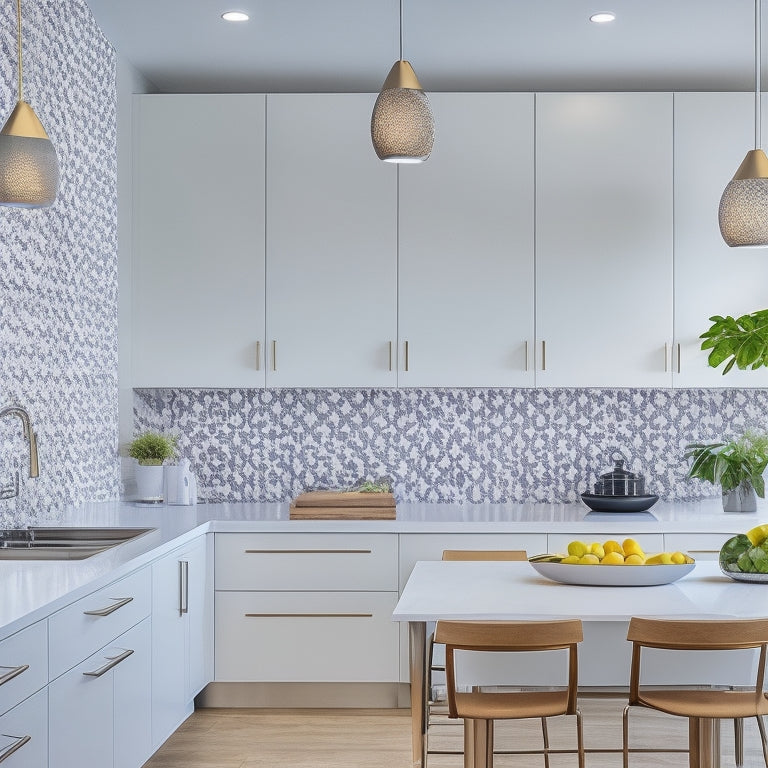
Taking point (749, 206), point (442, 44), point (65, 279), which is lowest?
point (65, 279)

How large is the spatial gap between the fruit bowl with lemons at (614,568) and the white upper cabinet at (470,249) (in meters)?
1.69

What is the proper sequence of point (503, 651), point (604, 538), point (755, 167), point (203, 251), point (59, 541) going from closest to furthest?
point (503, 651)
point (755, 167)
point (59, 541)
point (604, 538)
point (203, 251)

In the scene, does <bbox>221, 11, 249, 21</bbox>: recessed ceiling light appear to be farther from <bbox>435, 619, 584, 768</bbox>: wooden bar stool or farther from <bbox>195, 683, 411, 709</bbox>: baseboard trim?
<bbox>195, 683, 411, 709</bbox>: baseboard trim

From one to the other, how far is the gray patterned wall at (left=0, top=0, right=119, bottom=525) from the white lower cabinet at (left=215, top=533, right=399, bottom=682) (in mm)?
736

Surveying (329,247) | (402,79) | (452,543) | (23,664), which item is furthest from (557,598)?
(329,247)

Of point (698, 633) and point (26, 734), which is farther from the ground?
point (698, 633)

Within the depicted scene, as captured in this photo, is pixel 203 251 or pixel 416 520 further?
pixel 203 251

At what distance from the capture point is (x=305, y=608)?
4238 mm

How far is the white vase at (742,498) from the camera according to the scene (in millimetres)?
4449

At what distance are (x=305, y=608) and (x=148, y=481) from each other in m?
0.90

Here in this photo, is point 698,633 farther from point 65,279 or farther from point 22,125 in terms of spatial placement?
point 65,279

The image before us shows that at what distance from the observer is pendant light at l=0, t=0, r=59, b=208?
8.63 ft

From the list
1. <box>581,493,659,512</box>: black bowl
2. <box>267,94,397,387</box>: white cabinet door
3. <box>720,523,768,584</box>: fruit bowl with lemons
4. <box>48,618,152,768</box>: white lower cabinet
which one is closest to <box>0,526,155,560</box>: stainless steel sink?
<box>48,618,152,768</box>: white lower cabinet

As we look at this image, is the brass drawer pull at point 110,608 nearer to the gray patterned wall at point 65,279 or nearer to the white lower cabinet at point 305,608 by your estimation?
the gray patterned wall at point 65,279
